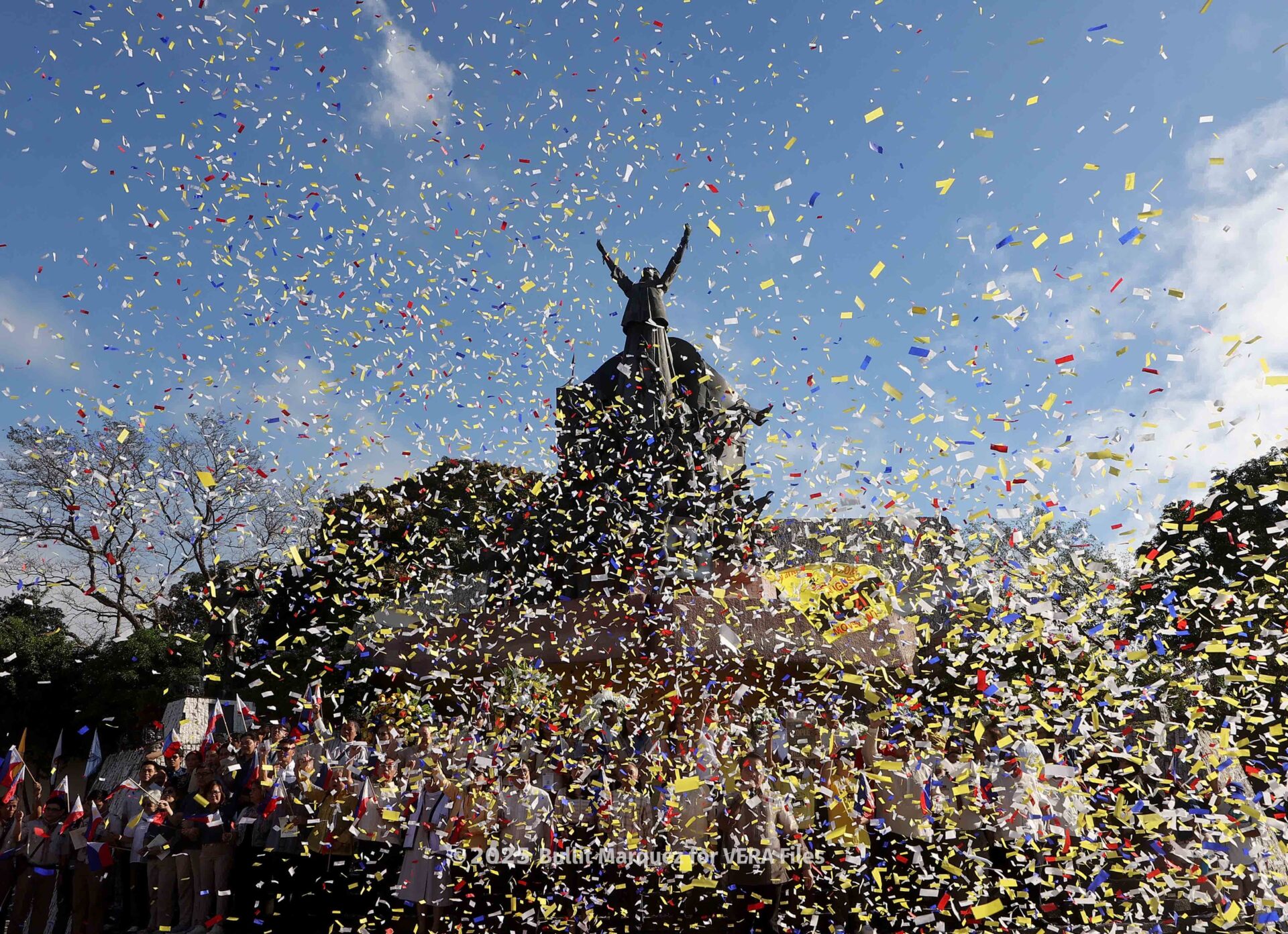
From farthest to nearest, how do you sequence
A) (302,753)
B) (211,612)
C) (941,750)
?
(211,612) < (302,753) < (941,750)

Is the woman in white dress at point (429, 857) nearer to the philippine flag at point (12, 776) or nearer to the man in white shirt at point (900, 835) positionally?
the man in white shirt at point (900, 835)

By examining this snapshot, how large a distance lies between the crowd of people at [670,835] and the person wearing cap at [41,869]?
0.02 metres

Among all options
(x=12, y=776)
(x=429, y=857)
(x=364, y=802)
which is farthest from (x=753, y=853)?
(x=12, y=776)

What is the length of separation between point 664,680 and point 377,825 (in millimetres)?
3422

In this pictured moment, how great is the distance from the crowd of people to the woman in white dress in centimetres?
2

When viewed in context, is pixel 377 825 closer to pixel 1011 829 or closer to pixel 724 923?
pixel 724 923

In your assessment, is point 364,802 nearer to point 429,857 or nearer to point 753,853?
point 429,857

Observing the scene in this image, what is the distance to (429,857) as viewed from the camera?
7.04m

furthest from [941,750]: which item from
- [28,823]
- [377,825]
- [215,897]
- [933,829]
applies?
[28,823]

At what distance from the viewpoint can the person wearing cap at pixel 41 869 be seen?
8609 mm

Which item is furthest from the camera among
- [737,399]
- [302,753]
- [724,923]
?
[737,399]

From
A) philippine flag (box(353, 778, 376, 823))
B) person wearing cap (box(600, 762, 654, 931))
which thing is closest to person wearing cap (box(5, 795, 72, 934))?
philippine flag (box(353, 778, 376, 823))

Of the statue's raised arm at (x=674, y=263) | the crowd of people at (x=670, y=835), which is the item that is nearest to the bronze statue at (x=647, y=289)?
the statue's raised arm at (x=674, y=263)

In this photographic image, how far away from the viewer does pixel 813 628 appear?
8586 mm
